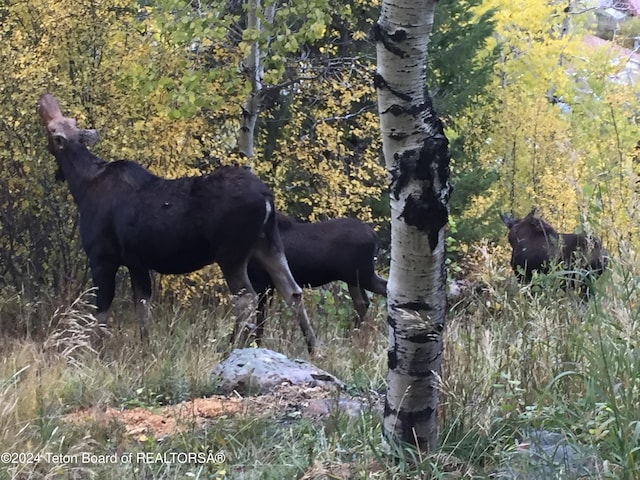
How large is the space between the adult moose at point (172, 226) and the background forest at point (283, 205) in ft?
1.76

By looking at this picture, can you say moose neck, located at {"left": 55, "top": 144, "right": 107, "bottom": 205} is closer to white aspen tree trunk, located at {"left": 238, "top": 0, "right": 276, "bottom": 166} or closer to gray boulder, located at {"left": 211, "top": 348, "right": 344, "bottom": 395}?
white aspen tree trunk, located at {"left": 238, "top": 0, "right": 276, "bottom": 166}

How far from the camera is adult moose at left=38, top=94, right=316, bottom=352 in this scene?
7973mm

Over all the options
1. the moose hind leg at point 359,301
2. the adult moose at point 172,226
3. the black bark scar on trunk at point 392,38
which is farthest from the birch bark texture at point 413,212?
the moose hind leg at point 359,301

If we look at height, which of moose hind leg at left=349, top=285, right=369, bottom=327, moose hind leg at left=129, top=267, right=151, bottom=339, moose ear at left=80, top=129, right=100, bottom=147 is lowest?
moose hind leg at left=349, top=285, right=369, bottom=327

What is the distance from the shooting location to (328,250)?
9.86 metres

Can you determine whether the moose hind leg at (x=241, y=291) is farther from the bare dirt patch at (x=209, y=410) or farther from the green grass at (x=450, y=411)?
the bare dirt patch at (x=209, y=410)

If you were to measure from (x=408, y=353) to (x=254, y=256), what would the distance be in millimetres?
4539

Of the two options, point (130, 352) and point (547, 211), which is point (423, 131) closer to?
point (130, 352)

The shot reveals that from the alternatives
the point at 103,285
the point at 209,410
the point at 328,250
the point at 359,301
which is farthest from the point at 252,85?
the point at 209,410

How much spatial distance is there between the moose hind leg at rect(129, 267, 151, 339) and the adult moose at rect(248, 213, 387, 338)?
71.5 inches

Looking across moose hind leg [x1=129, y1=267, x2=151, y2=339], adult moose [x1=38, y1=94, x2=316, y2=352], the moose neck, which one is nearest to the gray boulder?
adult moose [x1=38, y1=94, x2=316, y2=352]

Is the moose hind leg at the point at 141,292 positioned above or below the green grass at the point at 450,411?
below

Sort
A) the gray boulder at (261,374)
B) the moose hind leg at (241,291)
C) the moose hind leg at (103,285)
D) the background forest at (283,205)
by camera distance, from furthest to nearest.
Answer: the moose hind leg at (103,285), the moose hind leg at (241,291), the gray boulder at (261,374), the background forest at (283,205)

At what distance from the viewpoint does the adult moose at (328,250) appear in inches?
385
